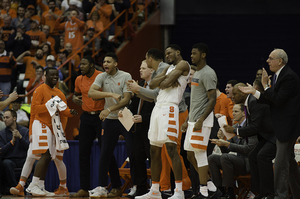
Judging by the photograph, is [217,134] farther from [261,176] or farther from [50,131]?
[50,131]

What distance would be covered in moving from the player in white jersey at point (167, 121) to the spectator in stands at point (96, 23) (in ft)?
27.2

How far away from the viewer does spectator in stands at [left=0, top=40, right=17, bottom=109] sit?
45.0 ft

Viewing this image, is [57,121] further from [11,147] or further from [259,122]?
[259,122]

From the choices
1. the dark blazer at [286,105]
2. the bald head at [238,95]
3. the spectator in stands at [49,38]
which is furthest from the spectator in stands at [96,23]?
the dark blazer at [286,105]

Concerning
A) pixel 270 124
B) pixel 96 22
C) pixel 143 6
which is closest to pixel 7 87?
pixel 96 22

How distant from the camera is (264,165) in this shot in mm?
6980

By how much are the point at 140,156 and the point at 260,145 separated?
2021mm

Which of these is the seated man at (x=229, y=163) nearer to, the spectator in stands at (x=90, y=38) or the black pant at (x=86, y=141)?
the black pant at (x=86, y=141)

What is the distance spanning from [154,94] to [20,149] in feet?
13.6

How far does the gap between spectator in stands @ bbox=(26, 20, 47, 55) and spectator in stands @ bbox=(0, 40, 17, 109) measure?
118 cm

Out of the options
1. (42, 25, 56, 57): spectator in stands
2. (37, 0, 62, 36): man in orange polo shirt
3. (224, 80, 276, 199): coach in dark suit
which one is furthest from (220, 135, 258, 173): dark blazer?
(37, 0, 62, 36): man in orange polo shirt

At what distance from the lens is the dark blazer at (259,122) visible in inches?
283

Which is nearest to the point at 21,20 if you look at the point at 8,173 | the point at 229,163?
the point at 8,173

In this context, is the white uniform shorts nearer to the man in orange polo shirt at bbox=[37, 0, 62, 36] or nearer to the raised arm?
the raised arm
